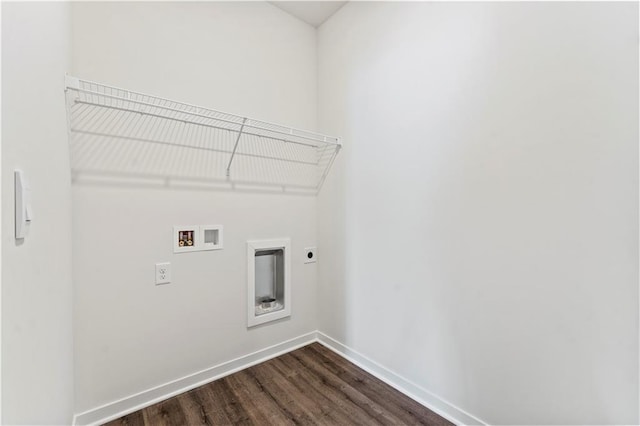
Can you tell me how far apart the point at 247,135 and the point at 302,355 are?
1.80m

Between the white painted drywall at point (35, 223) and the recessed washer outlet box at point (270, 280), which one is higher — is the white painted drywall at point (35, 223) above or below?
above

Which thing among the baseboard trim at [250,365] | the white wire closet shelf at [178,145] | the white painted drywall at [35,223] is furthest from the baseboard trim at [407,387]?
the white painted drywall at [35,223]

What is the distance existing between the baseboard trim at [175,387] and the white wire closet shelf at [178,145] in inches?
51.2

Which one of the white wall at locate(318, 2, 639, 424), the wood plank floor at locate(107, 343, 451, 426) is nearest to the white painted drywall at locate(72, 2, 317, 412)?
the wood plank floor at locate(107, 343, 451, 426)

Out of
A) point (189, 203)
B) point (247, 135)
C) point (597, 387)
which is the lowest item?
point (597, 387)

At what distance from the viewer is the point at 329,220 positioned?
7.83 feet

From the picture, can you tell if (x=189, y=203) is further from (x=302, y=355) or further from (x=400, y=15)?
(x=400, y=15)

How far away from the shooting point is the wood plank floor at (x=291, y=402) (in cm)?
157

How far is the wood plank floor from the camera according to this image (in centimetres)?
157

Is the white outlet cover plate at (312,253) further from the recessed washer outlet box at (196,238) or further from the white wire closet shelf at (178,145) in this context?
the recessed washer outlet box at (196,238)

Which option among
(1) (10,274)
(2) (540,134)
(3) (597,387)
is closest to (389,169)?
(2) (540,134)

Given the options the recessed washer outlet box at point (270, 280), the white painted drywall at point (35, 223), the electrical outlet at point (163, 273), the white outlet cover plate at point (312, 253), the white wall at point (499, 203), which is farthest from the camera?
the white outlet cover plate at point (312, 253)

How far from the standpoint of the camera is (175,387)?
5.85 feet

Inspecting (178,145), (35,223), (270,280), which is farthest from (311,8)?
(35,223)
